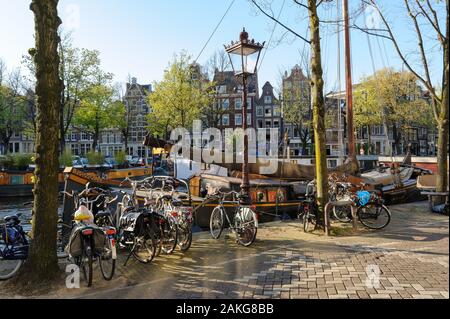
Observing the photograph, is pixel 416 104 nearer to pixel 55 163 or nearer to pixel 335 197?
pixel 335 197

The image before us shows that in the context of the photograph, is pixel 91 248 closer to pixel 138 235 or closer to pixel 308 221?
pixel 138 235

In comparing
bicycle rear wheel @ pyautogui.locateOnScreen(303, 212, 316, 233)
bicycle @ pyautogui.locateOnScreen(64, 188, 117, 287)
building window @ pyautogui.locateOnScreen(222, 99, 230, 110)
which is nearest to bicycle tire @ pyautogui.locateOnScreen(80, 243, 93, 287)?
bicycle @ pyautogui.locateOnScreen(64, 188, 117, 287)

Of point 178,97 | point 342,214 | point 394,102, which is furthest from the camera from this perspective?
point 394,102

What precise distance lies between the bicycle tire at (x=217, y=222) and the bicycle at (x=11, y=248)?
3194 millimetres

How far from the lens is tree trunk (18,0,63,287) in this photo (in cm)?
524

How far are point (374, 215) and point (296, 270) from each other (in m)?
3.79

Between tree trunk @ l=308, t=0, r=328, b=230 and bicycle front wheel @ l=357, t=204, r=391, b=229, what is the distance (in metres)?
0.91

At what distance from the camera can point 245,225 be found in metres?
7.09

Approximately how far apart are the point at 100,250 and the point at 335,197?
20.2ft

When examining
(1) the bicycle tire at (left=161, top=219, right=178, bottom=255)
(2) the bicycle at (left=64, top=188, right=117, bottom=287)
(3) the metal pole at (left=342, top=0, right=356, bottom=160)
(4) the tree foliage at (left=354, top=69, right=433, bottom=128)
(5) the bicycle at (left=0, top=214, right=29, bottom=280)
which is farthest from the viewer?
(4) the tree foliage at (left=354, top=69, right=433, bottom=128)

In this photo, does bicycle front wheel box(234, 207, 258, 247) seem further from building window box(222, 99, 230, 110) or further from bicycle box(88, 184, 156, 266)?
building window box(222, 99, 230, 110)

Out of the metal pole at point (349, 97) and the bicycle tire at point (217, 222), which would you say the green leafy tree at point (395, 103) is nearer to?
the metal pole at point (349, 97)

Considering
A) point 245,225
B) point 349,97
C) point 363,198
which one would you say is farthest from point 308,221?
point 349,97
